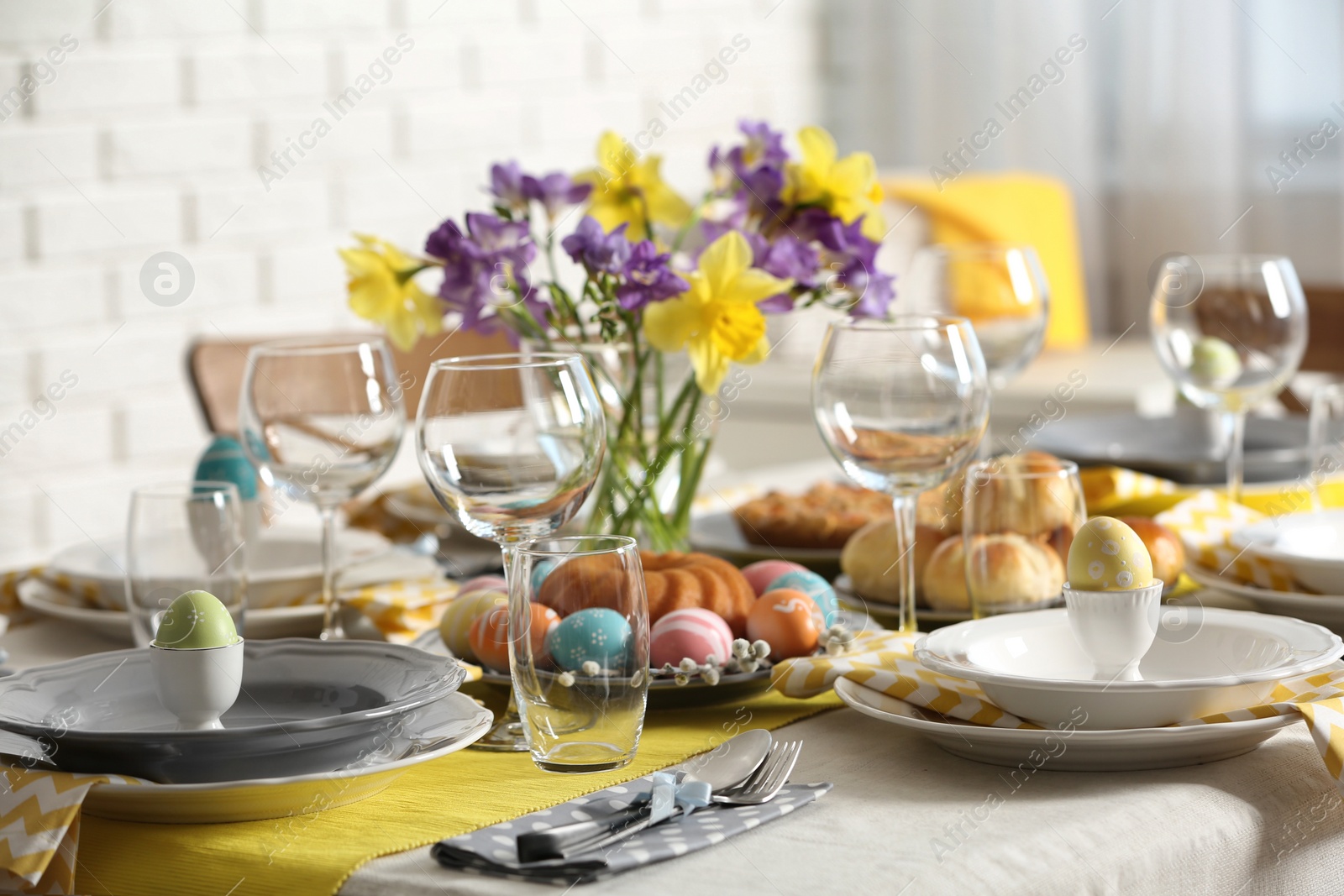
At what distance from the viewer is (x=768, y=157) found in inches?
41.6

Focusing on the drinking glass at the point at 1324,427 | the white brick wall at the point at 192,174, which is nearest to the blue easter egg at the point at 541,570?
the drinking glass at the point at 1324,427

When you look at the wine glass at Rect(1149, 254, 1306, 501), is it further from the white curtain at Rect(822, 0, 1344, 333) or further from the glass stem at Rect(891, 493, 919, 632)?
the white curtain at Rect(822, 0, 1344, 333)

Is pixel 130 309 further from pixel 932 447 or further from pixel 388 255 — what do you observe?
pixel 932 447

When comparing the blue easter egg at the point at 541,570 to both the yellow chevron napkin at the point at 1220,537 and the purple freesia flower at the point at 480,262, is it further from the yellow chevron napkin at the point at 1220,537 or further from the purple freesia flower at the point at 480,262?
the yellow chevron napkin at the point at 1220,537

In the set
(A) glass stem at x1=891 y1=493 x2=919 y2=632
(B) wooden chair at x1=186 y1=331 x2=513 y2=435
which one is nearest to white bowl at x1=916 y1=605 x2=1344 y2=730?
(A) glass stem at x1=891 y1=493 x2=919 y2=632

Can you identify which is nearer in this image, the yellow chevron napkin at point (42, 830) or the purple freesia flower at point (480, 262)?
the yellow chevron napkin at point (42, 830)

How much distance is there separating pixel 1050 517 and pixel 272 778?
490mm

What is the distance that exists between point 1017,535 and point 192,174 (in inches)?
76.1

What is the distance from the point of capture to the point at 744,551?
42.4 inches

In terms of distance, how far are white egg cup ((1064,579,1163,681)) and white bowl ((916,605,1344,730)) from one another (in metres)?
0.02

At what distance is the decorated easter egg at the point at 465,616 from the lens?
84 centimetres

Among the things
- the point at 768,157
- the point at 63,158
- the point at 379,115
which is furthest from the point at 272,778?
the point at 379,115

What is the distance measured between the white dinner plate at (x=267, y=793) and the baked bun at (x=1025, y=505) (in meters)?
0.35

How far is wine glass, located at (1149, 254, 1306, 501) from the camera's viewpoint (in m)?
1.19
